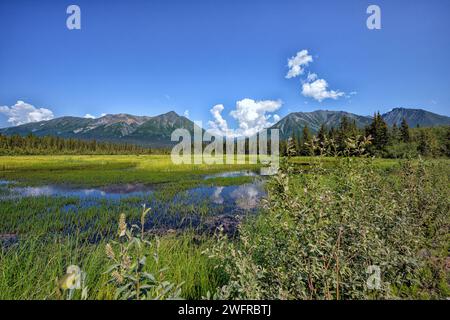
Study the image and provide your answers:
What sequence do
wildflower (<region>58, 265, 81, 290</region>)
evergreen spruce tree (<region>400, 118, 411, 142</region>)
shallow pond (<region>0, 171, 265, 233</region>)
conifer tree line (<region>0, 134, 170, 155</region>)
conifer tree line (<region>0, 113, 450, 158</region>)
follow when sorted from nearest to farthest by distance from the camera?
wildflower (<region>58, 265, 81, 290</region>) → shallow pond (<region>0, 171, 265, 233</region>) → conifer tree line (<region>0, 113, 450, 158</region>) → evergreen spruce tree (<region>400, 118, 411, 142</region>) → conifer tree line (<region>0, 134, 170, 155</region>)

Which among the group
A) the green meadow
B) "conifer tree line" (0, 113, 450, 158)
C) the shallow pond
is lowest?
the shallow pond

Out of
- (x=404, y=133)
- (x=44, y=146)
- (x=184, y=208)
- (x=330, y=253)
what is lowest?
(x=184, y=208)

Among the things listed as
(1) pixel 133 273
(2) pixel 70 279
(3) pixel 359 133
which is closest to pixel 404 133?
(3) pixel 359 133

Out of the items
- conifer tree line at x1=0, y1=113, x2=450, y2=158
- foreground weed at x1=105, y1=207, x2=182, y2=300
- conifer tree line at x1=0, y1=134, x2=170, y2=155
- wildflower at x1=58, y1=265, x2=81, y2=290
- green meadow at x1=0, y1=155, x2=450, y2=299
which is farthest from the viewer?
conifer tree line at x1=0, y1=134, x2=170, y2=155

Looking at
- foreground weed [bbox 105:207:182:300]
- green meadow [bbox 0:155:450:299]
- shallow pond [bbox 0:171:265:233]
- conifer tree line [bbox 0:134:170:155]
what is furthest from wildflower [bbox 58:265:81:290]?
conifer tree line [bbox 0:134:170:155]

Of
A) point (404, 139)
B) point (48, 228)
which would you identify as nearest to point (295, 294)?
point (48, 228)

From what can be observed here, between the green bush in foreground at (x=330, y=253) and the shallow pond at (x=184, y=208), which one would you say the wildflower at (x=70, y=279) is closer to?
the green bush in foreground at (x=330, y=253)

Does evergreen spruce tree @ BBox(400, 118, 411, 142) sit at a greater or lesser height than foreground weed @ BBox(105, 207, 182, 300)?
greater

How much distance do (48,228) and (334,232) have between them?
1422 cm

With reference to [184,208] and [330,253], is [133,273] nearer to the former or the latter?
[330,253]

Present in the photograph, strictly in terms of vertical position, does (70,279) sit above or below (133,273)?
above

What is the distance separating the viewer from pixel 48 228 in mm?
11695

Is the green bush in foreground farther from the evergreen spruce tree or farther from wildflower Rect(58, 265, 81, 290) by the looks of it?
the evergreen spruce tree

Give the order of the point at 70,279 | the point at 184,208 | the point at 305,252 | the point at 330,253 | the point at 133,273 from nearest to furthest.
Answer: the point at 70,279
the point at 133,273
the point at 305,252
the point at 330,253
the point at 184,208
